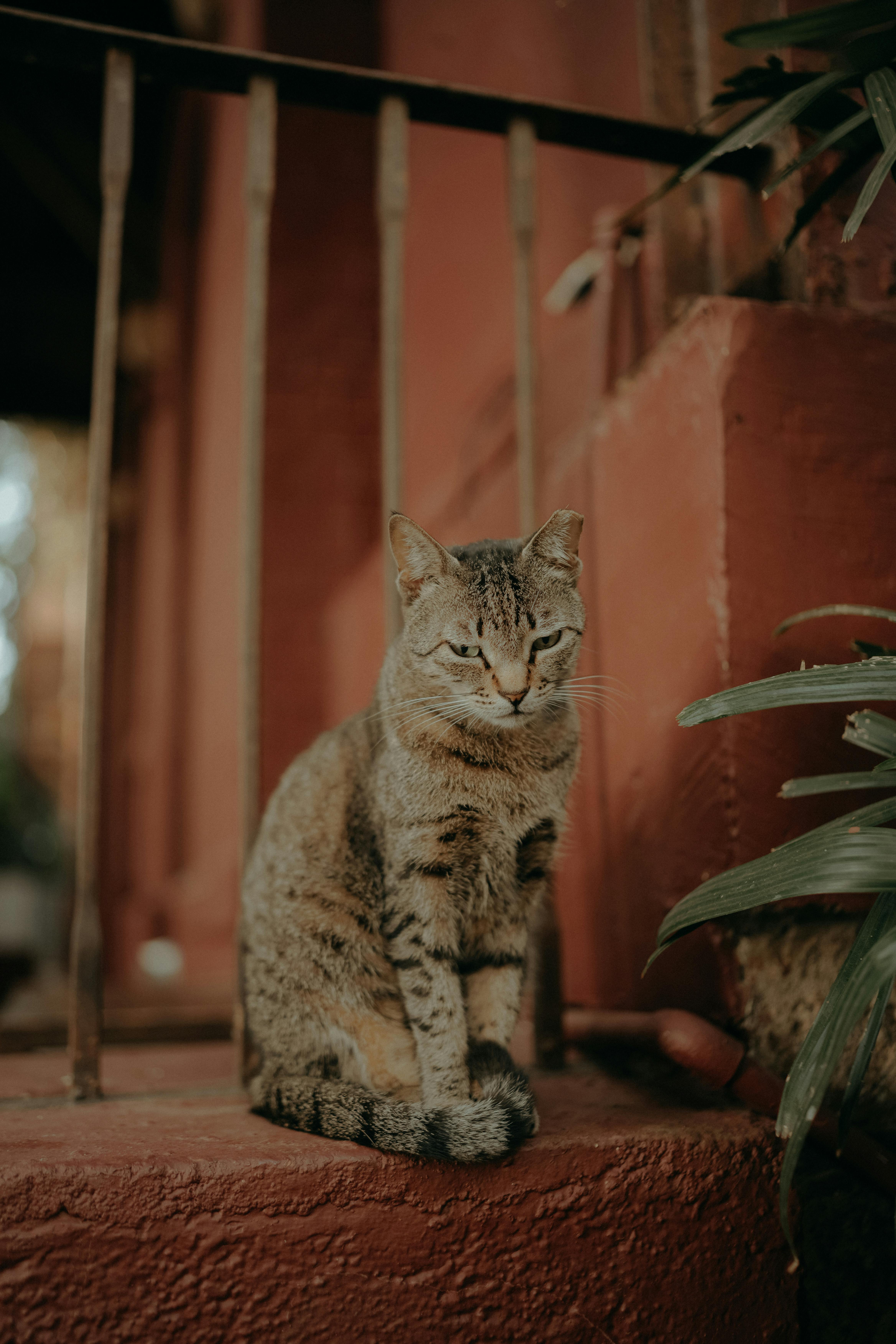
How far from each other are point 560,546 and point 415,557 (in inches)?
10.6

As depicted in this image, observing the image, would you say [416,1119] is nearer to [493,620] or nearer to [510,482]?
[493,620]

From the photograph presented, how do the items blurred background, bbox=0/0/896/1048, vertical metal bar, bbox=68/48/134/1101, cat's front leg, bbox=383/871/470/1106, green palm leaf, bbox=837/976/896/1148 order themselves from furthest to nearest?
blurred background, bbox=0/0/896/1048 → vertical metal bar, bbox=68/48/134/1101 → cat's front leg, bbox=383/871/470/1106 → green palm leaf, bbox=837/976/896/1148

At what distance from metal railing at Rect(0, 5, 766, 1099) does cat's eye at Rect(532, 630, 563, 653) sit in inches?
12.2

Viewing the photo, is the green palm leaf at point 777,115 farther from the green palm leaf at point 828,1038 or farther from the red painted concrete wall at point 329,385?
the green palm leaf at point 828,1038

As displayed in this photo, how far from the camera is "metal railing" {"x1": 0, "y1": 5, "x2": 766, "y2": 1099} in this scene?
59.5 inches

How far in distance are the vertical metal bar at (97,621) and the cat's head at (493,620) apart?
0.54 meters

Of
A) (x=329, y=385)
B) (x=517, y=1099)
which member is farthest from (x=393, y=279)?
(x=329, y=385)

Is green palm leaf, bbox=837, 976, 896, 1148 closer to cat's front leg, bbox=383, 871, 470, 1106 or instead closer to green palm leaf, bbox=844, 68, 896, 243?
cat's front leg, bbox=383, 871, 470, 1106

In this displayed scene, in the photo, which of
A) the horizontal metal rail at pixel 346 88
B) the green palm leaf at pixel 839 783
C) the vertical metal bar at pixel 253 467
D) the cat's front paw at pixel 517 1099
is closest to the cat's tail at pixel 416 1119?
A: the cat's front paw at pixel 517 1099

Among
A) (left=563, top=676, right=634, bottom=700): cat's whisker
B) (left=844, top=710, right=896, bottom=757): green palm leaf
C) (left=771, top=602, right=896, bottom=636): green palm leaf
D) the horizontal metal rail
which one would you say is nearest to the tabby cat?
(left=563, top=676, right=634, bottom=700): cat's whisker

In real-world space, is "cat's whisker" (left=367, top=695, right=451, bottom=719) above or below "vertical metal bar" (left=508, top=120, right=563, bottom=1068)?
below

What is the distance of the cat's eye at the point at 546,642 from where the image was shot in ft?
4.99

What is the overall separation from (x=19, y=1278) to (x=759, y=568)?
153 cm

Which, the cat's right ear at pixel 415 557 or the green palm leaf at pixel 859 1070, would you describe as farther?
the cat's right ear at pixel 415 557
